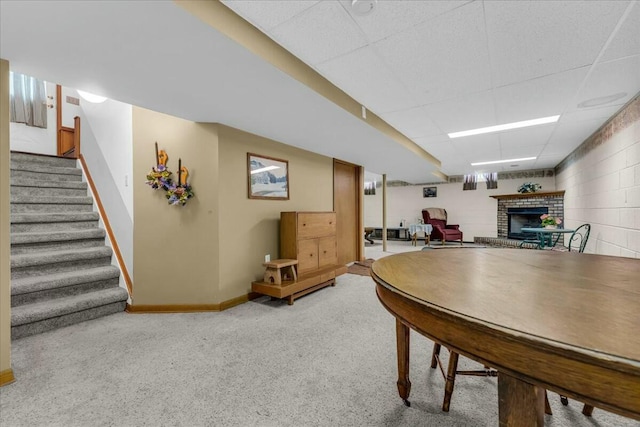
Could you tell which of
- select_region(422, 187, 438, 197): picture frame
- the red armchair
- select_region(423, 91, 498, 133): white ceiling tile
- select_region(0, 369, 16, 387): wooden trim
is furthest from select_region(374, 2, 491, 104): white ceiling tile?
select_region(422, 187, 438, 197): picture frame

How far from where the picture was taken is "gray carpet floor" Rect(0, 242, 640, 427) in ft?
4.76

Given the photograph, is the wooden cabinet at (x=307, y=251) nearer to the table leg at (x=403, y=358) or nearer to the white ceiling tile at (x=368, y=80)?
the white ceiling tile at (x=368, y=80)

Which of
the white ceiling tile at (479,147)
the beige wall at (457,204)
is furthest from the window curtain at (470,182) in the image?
the white ceiling tile at (479,147)

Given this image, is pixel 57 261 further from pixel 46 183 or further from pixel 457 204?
pixel 457 204

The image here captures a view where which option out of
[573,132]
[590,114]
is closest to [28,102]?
[590,114]

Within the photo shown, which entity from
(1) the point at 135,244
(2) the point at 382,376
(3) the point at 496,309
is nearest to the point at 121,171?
(1) the point at 135,244

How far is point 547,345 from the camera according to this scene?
1.52ft

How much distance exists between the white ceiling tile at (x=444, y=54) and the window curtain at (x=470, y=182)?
712 cm

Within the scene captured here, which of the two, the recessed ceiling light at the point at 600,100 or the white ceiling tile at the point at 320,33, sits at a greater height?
the white ceiling tile at the point at 320,33

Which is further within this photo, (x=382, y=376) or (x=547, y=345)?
(x=382, y=376)

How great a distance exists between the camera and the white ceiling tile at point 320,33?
166cm

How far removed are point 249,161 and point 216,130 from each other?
56cm

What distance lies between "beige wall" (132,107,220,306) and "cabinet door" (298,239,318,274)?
1.09 m

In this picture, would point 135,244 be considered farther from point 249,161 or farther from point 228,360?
point 228,360
